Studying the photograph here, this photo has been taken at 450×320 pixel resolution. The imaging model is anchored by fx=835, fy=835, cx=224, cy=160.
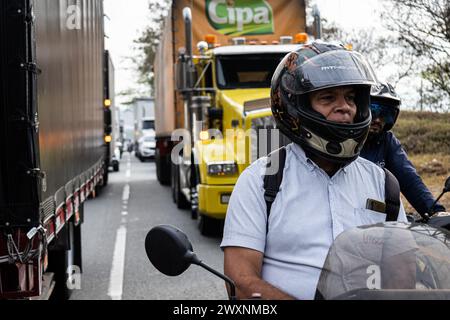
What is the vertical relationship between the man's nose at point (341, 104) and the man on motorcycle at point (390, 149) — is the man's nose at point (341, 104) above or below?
above

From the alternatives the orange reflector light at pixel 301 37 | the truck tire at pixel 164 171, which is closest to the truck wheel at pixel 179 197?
the orange reflector light at pixel 301 37

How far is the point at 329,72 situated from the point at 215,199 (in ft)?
29.4

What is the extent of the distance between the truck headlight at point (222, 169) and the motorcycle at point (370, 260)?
9.11m

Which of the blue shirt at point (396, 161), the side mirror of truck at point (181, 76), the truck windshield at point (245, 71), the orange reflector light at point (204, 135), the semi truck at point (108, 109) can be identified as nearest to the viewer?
the blue shirt at point (396, 161)

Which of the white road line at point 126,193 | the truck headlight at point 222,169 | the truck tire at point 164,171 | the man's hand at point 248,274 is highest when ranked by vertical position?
the man's hand at point 248,274

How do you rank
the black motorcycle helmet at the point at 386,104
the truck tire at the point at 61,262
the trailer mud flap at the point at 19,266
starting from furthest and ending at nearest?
the truck tire at the point at 61,262
the black motorcycle helmet at the point at 386,104
the trailer mud flap at the point at 19,266

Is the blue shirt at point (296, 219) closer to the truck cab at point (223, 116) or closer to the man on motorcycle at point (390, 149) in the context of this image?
→ the man on motorcycle at point (390, 149)

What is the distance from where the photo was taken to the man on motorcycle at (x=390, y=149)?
16.8 feet

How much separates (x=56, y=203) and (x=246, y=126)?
21.5 feet

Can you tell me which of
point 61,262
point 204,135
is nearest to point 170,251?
point 61,262

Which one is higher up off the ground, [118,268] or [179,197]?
[118,268]

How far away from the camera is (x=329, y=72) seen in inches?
115

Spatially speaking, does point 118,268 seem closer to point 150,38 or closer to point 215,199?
point 215,199

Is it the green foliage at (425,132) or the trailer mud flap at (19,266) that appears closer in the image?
the trailer mud flap at (19,266)
